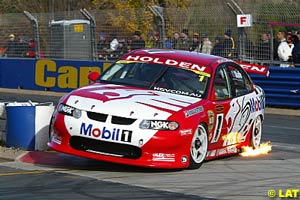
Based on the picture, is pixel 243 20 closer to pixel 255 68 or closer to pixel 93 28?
pixel 255 68

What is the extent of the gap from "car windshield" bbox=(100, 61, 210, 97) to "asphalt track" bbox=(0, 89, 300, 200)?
1.04 metres

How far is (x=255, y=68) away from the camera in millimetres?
19719

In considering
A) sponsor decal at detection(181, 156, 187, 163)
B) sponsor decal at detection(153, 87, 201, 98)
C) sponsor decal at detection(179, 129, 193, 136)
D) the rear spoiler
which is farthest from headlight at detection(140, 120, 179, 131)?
the rear spoiler

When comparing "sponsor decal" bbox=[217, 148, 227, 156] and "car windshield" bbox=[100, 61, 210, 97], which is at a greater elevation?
"car windshield" bbox=[100, 61, 210, 97]

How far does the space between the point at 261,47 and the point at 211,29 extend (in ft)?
5.37

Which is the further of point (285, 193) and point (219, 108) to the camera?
point (219, 108)

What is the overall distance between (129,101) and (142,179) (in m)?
0.99

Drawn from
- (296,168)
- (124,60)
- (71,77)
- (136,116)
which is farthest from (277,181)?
(71,77)

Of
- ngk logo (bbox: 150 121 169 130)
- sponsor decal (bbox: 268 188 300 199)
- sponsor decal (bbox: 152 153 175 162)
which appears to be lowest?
sponsor decal (bbox: 268 188 300 199)

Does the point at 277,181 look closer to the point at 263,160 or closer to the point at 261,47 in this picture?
the point at 263,160

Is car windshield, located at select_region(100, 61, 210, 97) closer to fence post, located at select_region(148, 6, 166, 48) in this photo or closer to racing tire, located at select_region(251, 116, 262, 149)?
racing tire, located at select_region(251, 116, 262, 149)

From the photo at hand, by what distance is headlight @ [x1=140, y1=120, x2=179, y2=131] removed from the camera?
30.1 feet

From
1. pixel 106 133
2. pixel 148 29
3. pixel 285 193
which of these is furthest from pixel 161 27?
pixel 285 193

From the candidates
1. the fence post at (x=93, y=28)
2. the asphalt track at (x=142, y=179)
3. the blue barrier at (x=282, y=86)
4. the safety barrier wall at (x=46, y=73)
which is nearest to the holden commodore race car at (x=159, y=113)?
the asphalt track at (x=142, y=179)
